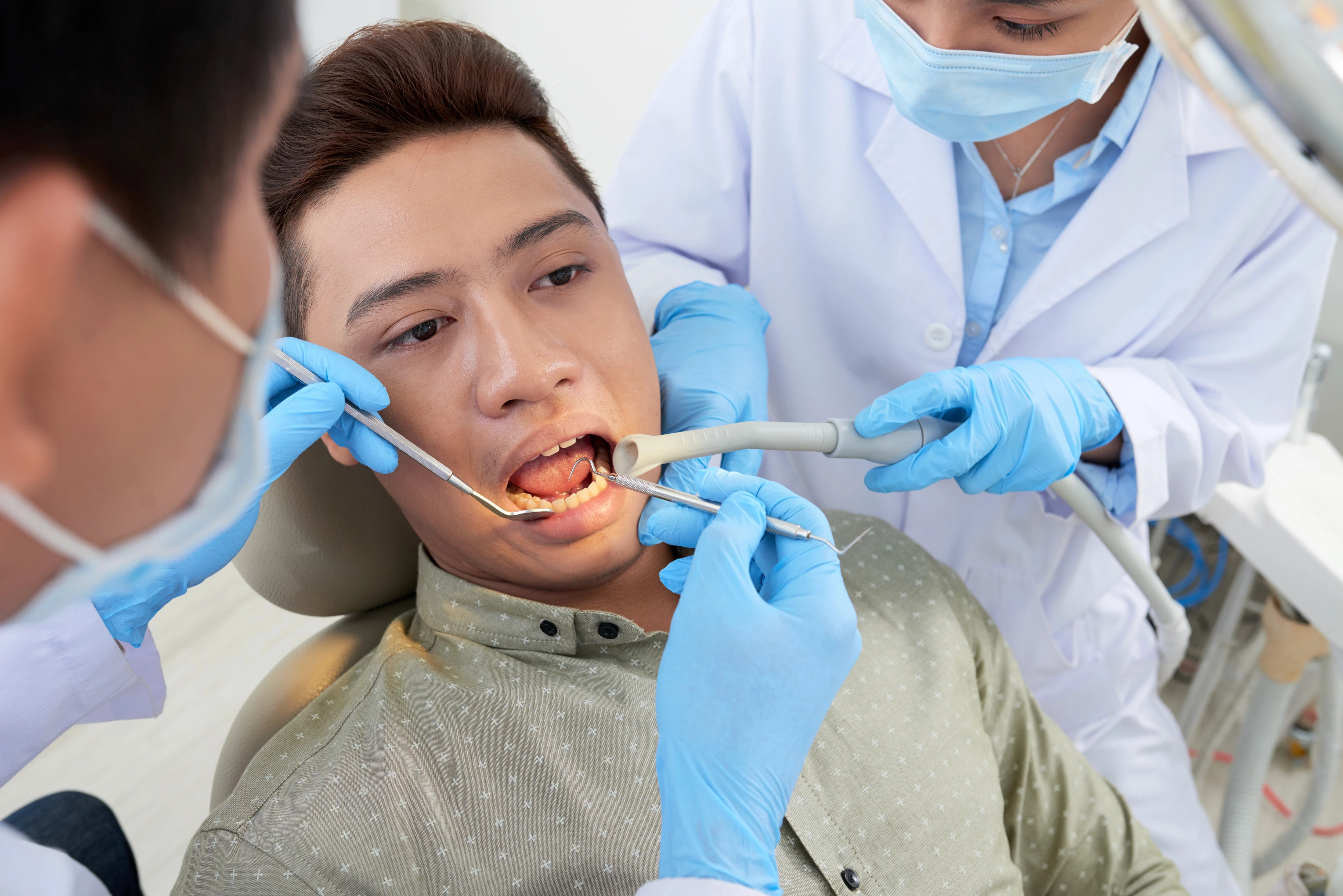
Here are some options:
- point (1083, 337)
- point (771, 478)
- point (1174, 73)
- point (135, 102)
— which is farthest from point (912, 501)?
point (135, 102)

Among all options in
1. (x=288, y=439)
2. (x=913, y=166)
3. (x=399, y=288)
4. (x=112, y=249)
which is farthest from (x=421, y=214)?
(x=112, y=249)

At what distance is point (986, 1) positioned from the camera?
1173mm

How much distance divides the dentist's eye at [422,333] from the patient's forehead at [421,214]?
73 millimetres

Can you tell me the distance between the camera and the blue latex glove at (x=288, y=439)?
111 centimetres

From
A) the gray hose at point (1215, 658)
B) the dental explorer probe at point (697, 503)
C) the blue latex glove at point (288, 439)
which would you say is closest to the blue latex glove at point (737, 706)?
the dental explorer probe at point (697, 503)

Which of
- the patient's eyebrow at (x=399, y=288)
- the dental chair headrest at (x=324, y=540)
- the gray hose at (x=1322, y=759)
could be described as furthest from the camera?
the gray hose at (x=1322, y=759)

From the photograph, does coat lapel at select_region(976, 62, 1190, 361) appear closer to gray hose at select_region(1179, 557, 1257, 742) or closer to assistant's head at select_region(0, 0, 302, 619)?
gray hose at select_region(1179, 557, 1257, 742)

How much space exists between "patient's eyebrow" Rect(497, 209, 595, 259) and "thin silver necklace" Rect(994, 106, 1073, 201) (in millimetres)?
690

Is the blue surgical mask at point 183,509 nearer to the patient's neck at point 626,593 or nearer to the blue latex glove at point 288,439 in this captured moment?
the blue latex glove at point 288,439

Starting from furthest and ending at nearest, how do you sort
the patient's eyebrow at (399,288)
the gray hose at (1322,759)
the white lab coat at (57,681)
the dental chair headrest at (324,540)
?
the gray hose at (1322,759)
the dental chair headrest at (324,540)
the patient's eyebrow at (399,288)
the white lab coat at (57,681)

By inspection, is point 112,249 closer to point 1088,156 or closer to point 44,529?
point 44,529

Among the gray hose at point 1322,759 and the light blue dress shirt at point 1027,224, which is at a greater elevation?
the light blue dress shirt at point 1027,224

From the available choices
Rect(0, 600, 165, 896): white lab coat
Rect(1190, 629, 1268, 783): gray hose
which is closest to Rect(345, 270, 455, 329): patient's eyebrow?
Rect(0, 600, 165, 896): white lab coat

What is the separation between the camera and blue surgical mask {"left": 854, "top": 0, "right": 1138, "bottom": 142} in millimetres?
1197
